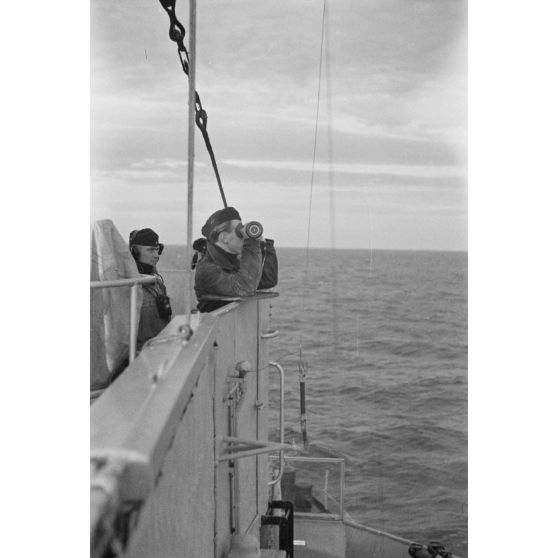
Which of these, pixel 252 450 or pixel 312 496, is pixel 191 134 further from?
pixel 312 496

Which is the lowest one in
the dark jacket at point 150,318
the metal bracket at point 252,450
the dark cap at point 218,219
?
the metal bracket at point 252,450

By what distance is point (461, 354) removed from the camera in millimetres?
2064

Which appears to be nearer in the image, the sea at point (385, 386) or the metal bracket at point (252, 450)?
the metal bracket at point (252, 450)

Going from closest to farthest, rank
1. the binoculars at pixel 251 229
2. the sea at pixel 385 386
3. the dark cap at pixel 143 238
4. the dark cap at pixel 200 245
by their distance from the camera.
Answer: the dark cap at pixel 143 238 < the binoculars at pixel 251 229 < the dark cap at pixel 200 245 < the sea at pixel 385 386

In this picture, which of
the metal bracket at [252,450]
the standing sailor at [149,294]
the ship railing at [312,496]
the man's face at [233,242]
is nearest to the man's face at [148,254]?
the standing sailor at [149,294]

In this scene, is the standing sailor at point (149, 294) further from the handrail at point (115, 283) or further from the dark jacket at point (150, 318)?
the handrail at point (115, 283)

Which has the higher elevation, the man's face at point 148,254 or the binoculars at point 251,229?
the binoculars at point 251,229

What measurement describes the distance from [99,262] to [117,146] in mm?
518

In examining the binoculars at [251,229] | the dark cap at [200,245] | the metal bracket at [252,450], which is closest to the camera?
the metal bracket at [252,450]

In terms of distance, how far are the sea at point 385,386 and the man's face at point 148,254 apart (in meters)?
0.84

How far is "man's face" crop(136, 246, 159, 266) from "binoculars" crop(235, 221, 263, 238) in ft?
0.93

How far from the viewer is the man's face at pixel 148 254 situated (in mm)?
2289

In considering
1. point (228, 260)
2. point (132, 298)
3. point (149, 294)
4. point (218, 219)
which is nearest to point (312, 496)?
point (228, 260)
